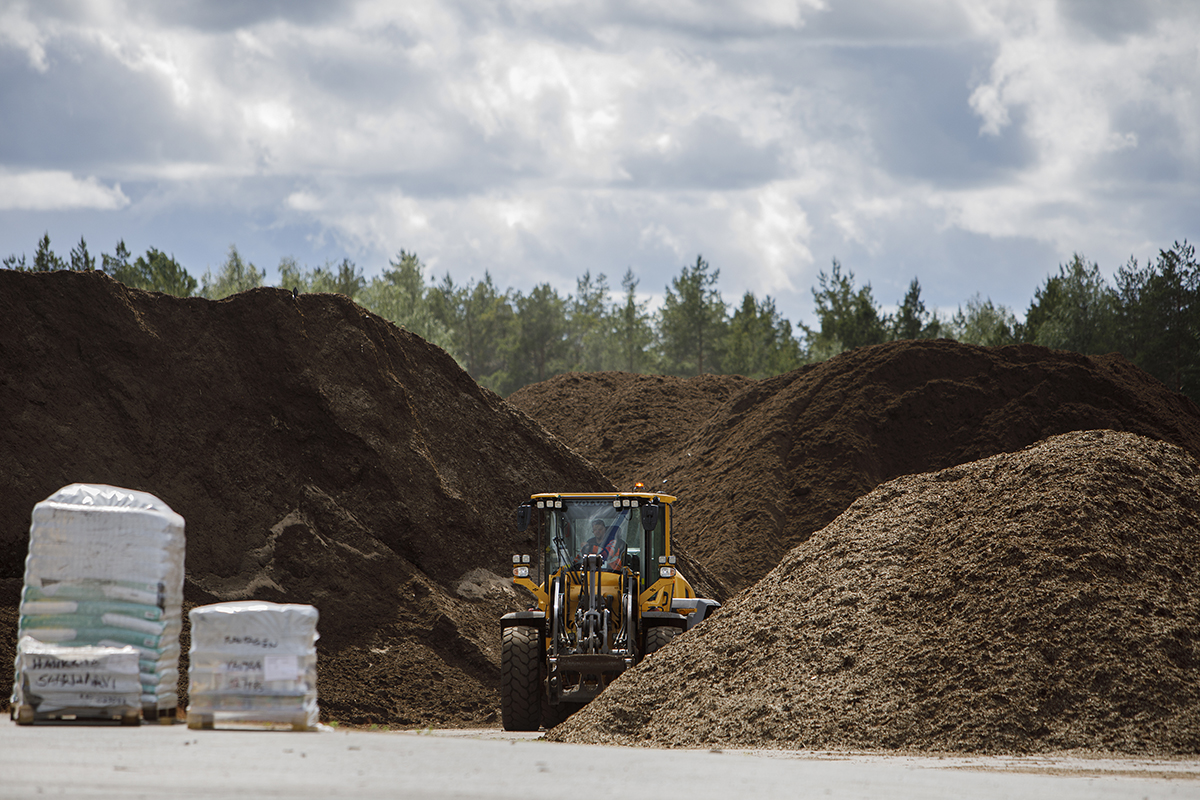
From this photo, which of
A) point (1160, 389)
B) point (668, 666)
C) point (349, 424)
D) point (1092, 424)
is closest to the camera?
point (668, 666)

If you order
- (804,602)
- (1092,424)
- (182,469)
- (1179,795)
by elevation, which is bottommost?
(1179,795)

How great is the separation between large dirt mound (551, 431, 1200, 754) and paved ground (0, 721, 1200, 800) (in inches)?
25.6

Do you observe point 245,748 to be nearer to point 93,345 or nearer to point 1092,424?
point 93,345

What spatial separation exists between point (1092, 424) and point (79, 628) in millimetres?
22981

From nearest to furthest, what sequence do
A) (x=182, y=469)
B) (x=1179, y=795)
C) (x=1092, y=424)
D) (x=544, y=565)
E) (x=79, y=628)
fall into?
(x=1179, y=795) < (x=79, y=628) < (x=544, y=565) < (x=182, y=469) < (x=1092, y=424)

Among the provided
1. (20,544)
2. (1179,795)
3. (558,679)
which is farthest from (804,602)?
(20,544)

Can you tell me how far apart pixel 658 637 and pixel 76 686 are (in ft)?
19.6

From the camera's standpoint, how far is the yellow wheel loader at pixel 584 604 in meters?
11.2

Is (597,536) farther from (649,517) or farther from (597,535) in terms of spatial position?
(649,517)

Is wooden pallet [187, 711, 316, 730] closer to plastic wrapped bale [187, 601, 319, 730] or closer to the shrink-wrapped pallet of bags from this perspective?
plastic wrapped bale [187, 601, 319, 730]

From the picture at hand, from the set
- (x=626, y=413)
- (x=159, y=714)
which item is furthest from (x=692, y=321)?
(x=159, y=714)

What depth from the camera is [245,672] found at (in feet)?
26.4

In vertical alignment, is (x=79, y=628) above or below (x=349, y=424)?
below

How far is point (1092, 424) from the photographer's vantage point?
2469 cm
